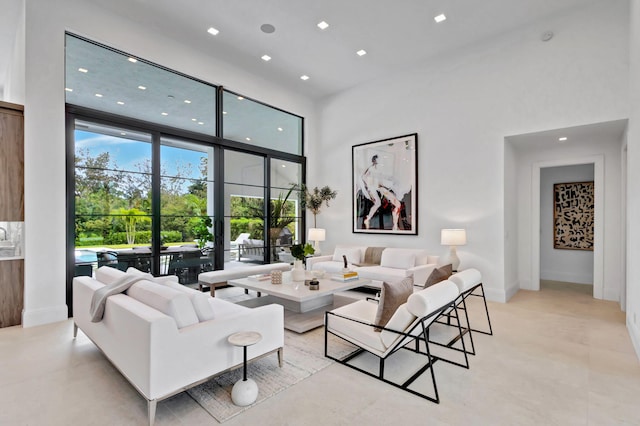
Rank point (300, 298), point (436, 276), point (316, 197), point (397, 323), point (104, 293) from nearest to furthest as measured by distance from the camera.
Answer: point (397, 323), point (104, 293), point (436, 276), point (300, 298), point (316, 197)

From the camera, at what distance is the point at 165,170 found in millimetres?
5543

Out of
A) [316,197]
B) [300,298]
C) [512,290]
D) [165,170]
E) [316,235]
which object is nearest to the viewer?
[300,298]

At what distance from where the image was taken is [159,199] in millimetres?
5379

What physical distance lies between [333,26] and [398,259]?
162 inches

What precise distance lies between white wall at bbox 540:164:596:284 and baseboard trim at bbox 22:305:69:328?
893cm

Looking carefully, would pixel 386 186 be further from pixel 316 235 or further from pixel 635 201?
pixel 635 201

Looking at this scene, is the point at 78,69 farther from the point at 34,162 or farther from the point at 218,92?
the point at 218,92

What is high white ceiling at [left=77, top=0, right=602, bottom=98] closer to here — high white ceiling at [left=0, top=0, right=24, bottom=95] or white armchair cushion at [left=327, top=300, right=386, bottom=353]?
high white ceiling at [left=0, top=0, right=24, bottom=95]

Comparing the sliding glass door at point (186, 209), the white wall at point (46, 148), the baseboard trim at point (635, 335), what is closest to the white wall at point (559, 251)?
the baseboard trim at point (635, 335)

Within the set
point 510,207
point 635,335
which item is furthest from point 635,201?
point 510,207

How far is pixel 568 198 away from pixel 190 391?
25.5 ft

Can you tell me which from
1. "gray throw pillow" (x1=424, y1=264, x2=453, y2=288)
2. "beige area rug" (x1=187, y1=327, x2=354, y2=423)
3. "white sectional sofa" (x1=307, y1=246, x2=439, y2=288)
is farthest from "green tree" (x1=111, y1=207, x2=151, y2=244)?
"gray throw pillow" (x1=424, y1=264, x2=453, y2=288)

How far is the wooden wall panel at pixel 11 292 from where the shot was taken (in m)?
4.05

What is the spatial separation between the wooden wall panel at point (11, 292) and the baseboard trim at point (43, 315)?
0.15 metres
